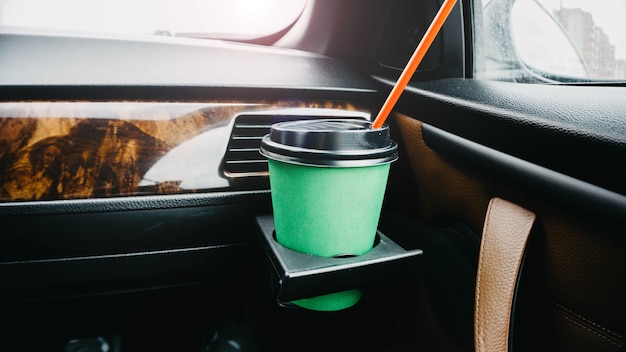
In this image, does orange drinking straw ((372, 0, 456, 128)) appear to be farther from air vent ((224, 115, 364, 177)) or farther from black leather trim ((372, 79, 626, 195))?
air vent ((224, 115, 364, 177))

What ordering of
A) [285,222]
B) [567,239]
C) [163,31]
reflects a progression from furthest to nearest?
1. [163,31]
2. [285,222]
3. [567,239]

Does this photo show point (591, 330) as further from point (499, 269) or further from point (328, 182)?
point (328, 182)

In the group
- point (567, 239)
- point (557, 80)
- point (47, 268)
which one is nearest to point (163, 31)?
point (47, 268)

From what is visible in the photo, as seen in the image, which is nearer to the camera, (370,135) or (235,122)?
(370,135)

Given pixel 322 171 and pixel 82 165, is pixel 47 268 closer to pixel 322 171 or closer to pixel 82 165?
pixel 82 165

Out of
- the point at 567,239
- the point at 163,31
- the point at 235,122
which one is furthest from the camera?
the point at 163,31

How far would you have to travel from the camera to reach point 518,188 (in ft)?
2.42

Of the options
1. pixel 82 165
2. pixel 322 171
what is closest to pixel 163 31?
pixel 82 165

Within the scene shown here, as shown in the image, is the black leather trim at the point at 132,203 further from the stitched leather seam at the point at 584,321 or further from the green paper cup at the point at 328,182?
the stitched leather seam at the point at 584,321

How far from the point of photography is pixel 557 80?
940mm

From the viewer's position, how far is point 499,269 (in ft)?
2.47

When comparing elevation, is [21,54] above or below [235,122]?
above

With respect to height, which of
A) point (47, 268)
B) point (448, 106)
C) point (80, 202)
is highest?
point (448, 106)

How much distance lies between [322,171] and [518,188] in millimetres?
329
